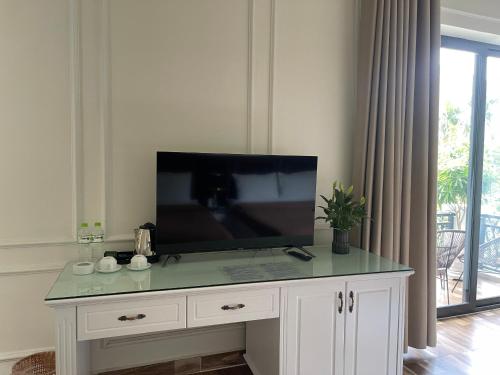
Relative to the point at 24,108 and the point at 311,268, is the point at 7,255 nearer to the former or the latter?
the point at 24,108

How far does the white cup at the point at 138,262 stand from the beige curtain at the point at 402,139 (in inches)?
60.2

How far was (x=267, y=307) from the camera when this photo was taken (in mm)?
1747

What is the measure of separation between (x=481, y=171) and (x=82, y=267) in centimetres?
342

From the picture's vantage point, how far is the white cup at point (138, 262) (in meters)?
1.81

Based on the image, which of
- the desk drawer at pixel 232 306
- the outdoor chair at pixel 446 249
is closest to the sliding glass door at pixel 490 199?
the outdoor chair at pixel 446 249

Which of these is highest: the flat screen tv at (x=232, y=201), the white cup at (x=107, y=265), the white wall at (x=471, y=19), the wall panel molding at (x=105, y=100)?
the white wall at (x=471, y=19)

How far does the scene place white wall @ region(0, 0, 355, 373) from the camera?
6.33 ft

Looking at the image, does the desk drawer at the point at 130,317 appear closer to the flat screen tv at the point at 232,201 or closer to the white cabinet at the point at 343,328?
the flat screen tv at the point at 232,201

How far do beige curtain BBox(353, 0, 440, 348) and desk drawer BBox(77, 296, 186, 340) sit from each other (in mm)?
1467

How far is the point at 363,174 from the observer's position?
94.8 inches

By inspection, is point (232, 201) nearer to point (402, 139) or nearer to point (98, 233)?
point (98, 233)

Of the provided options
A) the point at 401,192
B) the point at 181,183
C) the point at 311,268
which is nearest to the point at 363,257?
the point at 311,268

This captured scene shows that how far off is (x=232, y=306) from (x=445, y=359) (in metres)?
1.83

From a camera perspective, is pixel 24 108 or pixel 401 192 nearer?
pixel 24 108
